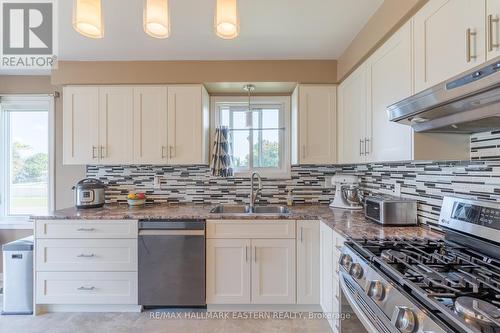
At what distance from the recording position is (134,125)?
8.59 feet

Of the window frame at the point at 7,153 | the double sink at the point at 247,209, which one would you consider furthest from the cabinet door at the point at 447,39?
the window frame at the point at 7,153

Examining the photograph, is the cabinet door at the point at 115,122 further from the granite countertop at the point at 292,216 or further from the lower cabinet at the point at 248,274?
the lower cabinet at the point at 248,274

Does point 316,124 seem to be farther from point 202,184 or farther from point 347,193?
point 202,184

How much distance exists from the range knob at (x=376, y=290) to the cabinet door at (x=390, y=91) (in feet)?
2.44

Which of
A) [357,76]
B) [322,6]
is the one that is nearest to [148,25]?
[322,6]

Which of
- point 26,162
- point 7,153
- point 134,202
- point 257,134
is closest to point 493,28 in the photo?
point 257,134

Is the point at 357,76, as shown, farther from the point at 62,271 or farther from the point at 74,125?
the point at 62,271

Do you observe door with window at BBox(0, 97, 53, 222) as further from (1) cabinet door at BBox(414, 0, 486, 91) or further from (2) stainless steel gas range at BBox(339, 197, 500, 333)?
(1) cabinet door at BBox(414, 0, 486, 91)

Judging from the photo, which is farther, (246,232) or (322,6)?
(246,232)

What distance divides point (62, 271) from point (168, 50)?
213 cm

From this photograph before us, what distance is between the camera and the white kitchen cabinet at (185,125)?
8.60 feet

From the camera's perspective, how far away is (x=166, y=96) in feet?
8.63

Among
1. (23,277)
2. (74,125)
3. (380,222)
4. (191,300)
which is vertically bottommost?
(191,300)

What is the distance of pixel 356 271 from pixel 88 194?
8.20 ft
